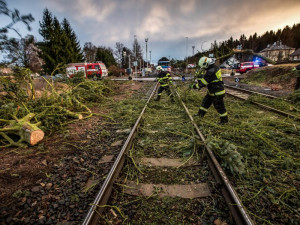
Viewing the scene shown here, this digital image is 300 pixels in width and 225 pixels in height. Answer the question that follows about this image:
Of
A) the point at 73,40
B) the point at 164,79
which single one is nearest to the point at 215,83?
the point at 164,79

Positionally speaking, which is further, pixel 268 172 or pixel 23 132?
pixel 23 132

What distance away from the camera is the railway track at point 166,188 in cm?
195

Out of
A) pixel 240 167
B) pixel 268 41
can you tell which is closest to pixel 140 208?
pixel 240 167

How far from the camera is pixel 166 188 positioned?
7.89 feet

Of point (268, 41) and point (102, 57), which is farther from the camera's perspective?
point (268, 41)

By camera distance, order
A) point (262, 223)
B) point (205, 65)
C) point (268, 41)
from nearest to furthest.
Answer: point (262, 223) < point (205, 65) < point (268, 41)

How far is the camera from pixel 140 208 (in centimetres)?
210

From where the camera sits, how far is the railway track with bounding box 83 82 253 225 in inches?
76.6

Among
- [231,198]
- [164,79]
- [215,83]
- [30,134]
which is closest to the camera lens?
[231,198]

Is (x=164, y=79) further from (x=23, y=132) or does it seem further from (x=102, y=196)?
(x=102, y=196)

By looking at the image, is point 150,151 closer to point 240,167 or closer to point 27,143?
point 240,167

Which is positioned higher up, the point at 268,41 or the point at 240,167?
the point at 268,41

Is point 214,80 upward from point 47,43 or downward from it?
downward

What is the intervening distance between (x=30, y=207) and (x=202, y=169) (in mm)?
2596
